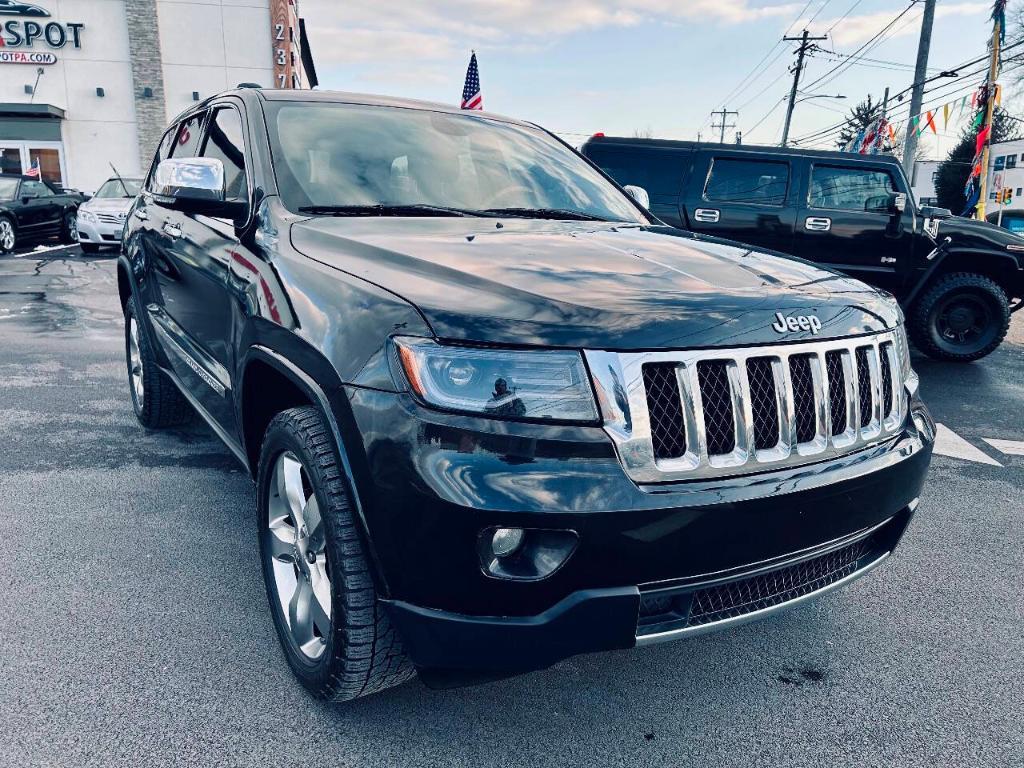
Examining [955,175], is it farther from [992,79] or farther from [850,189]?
[850,189]

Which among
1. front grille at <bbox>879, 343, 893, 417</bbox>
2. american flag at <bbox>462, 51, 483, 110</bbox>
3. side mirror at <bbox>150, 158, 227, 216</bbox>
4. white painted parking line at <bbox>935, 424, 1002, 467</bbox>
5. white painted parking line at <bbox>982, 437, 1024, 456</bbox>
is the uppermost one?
american flag at <bbox>462, 51, 483, 110</bbox>

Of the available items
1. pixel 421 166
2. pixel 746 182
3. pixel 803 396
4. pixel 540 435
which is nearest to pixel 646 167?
pixel 746 182

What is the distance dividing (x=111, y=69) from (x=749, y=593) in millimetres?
28840

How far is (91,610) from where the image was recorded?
8.91 ft

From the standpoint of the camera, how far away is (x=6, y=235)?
48.2ft

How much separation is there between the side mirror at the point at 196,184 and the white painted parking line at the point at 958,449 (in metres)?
4.24

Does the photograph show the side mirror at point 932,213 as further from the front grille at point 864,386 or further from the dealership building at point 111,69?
the dealership building at point 111,69

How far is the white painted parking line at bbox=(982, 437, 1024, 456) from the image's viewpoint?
194 inches

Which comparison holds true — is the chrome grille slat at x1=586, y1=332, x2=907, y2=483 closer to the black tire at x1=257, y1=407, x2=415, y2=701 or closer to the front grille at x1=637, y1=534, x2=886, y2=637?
the front grille at x1=637, y1=534, x2=886, y2=637

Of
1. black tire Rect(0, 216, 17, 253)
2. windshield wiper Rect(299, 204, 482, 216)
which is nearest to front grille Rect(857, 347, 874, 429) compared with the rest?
windshield wiper Rect(299, 204, 482, 216)

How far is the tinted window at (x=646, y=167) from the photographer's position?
7.84 metres

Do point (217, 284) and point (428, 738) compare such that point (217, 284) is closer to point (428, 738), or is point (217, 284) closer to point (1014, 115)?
point (428, 738)

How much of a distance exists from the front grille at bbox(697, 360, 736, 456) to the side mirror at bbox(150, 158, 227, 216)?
1.75 metres

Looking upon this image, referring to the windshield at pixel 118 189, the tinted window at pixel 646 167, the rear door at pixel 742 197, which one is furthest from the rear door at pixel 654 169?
the windshield at pixel 118 189
